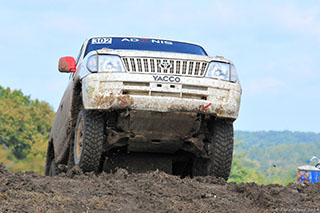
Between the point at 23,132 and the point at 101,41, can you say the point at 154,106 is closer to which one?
the point at 101,41

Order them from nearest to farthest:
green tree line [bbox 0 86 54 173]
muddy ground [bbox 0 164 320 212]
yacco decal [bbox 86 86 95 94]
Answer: muddy ground [bbox 0 164 320 212] → yacco decal [bbox 86 86 95 94] → green tree line [bbox 0 86 54 173]

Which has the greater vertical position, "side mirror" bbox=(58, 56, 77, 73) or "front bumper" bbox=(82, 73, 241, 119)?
"side mirror" bbox=(58, 56, 77, 73)

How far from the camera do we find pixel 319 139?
17262cm

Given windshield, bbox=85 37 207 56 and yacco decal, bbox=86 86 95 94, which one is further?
windshield, bbox=85 37 207 56

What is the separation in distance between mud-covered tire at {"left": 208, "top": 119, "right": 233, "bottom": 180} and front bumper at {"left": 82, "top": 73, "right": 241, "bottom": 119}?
414 millimetres

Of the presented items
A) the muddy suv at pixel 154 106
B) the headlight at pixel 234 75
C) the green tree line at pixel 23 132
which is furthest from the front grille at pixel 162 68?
the green tree line at pixel 23 132

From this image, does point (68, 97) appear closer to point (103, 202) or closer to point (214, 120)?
point (214, 120)

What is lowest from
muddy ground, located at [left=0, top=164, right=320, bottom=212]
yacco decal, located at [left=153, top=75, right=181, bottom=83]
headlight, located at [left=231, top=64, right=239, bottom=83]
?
muddy ground, located at [left=0, top=164, right=320, bottom=212]

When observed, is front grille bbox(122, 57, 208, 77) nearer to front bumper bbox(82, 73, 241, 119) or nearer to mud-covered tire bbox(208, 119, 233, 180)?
front bumper bbox(82, 73, 241, 119)

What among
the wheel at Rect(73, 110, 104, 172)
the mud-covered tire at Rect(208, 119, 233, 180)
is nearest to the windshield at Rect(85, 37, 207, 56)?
the wheel at Rect(73, 110, 104, 172)

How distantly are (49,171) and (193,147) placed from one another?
4.14 m

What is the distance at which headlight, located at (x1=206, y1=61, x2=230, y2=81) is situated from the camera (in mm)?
6719

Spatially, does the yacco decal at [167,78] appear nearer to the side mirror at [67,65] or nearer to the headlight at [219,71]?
the headlight at [219,71]

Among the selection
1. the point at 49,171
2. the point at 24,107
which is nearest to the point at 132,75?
the point at 49,171
